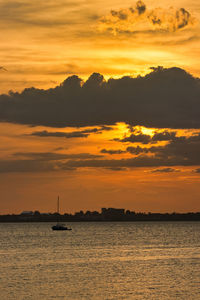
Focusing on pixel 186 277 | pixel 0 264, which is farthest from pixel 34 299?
pixel 0 264

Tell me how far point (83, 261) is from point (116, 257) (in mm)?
13584

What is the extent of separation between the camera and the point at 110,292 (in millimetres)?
85125

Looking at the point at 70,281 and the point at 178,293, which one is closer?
the point at 178,293

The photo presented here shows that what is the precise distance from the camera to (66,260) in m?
138

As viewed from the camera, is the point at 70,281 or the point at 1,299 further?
the point at 70,281

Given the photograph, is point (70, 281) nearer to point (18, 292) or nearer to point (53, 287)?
point (53, 287)

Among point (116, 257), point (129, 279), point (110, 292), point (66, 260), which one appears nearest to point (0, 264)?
point (66, 260)

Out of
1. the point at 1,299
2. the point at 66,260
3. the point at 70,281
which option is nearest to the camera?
the point at 1,299

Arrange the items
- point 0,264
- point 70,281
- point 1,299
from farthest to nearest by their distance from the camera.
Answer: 1. point 0,264
2. point 70,281
3. point 1,299

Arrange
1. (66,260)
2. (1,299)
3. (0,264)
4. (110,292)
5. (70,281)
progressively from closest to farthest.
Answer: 1. (1,299)
2. (110,292)
3. (70,281)
4. (0,264)
5. (66,260)

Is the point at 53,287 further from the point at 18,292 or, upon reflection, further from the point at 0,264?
the point at 0,264

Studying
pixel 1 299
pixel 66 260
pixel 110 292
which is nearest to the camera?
pixel 1 299

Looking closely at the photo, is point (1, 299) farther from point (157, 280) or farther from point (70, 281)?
point (157, 280)

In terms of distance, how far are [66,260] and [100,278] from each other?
1502 inches
